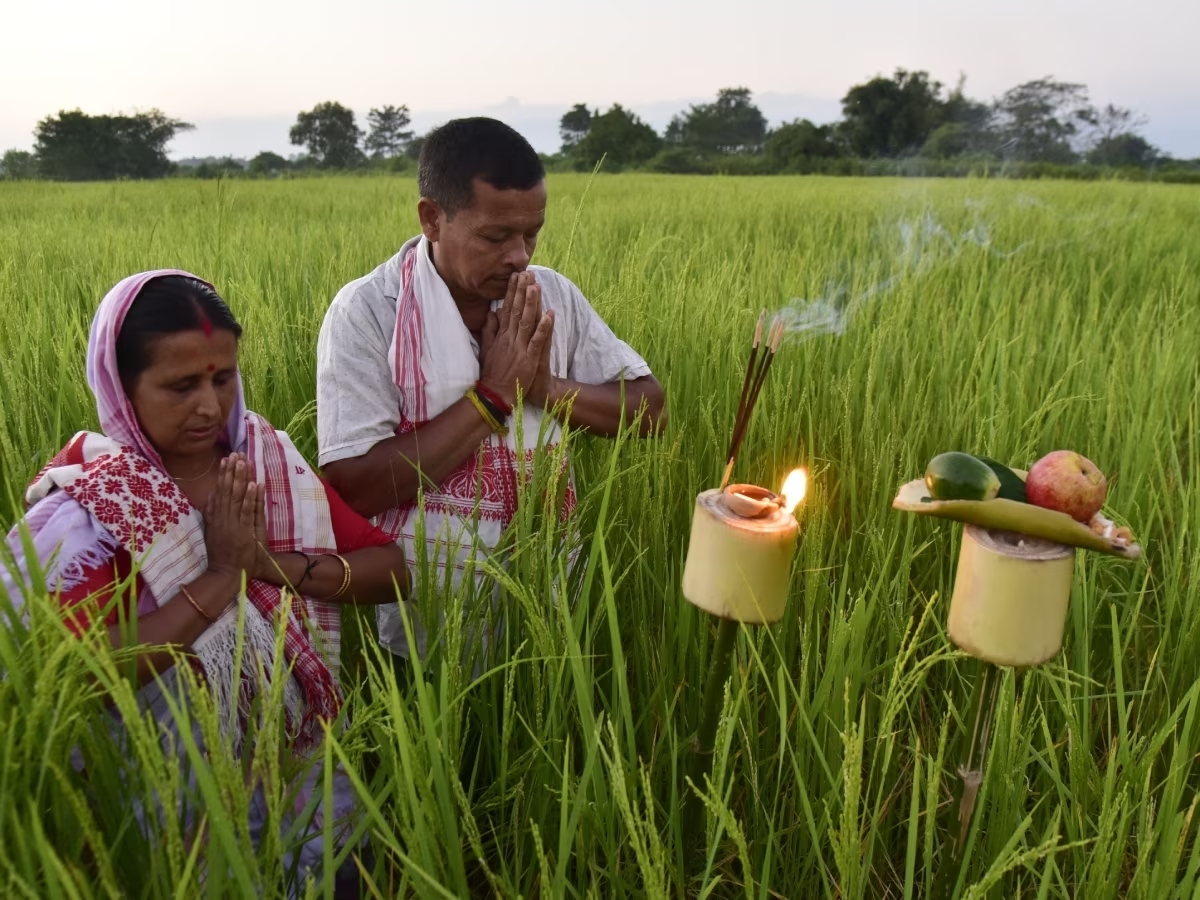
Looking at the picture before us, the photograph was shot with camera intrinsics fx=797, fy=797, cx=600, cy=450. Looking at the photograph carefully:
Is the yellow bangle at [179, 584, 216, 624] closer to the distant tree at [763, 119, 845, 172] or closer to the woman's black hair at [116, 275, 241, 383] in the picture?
the woman's black hair at [116, 275, 241, 383]

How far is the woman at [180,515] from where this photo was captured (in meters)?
1.03

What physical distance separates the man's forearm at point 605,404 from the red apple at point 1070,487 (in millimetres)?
969

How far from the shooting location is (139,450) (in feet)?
3.67

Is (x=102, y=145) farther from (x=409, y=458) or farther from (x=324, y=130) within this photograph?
(x=409, y=458)

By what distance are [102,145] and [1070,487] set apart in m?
37.6

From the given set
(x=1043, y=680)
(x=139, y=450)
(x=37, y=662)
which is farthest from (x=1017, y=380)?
(x=37, y=662)

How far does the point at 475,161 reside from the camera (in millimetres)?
1482

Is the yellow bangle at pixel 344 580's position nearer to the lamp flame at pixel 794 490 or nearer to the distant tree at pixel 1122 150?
the lamp flame at pixel 794 490

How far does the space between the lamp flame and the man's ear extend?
3.60 ft

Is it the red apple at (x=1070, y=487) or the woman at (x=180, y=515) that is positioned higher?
the red apple at (x=1070, y=487)

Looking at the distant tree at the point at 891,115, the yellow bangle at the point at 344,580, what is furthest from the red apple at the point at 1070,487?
the distant tree at the point at 891,115

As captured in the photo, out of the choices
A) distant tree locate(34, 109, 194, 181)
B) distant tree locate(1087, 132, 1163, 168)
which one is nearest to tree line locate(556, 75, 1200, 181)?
distant tree locate(1087, 132, 1163, 168)

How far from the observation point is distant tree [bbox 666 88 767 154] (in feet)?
125

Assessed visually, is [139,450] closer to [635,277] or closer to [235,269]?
[635,277]
